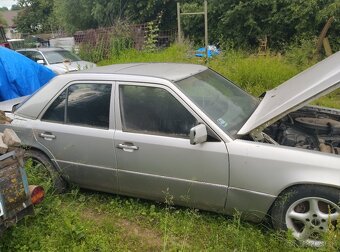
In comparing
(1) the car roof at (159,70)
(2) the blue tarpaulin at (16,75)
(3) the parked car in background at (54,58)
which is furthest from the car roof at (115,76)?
(3) the parked car in background at (54,58)

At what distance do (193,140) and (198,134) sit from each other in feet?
0.23

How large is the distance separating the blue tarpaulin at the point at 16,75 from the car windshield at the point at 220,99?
205 inches

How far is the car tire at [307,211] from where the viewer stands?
2.95 metres

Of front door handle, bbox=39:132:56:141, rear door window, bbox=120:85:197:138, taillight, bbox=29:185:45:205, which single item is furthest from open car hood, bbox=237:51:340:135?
front door handle, bbox=39:132:56:141

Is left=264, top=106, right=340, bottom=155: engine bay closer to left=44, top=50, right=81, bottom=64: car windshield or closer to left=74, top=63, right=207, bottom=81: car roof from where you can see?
left=74, top=63, right=207, bottom=81: car roof

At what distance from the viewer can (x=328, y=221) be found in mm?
2920

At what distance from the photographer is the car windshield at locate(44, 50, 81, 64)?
1215 cm

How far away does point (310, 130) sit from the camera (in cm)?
389

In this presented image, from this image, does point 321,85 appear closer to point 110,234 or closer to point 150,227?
point 150,227

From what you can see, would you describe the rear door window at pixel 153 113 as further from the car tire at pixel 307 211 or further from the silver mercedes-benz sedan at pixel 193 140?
the car tire at pixel 307 211

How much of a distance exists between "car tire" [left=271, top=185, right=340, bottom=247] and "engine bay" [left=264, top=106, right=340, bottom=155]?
62cm

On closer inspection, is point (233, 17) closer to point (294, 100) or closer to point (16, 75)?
point (16, 75)

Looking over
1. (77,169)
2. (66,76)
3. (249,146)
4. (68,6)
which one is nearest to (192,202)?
(249,146)

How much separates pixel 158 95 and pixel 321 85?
152cm
